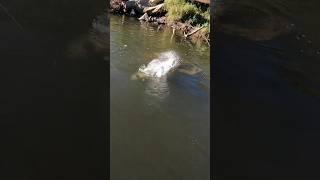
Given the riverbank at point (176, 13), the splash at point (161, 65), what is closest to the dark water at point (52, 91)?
the splash at point (161, 65)

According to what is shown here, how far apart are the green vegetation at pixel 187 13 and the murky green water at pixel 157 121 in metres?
2.59

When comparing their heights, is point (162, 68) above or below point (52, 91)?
below

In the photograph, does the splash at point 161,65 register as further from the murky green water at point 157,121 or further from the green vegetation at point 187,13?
the green vegetation at point 187,13

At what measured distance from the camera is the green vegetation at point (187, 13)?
14484 millimetres

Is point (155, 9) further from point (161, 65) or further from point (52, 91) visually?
point (52, 91)

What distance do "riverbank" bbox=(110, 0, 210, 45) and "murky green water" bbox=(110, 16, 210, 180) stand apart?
211 centimetres

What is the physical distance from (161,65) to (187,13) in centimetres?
436
